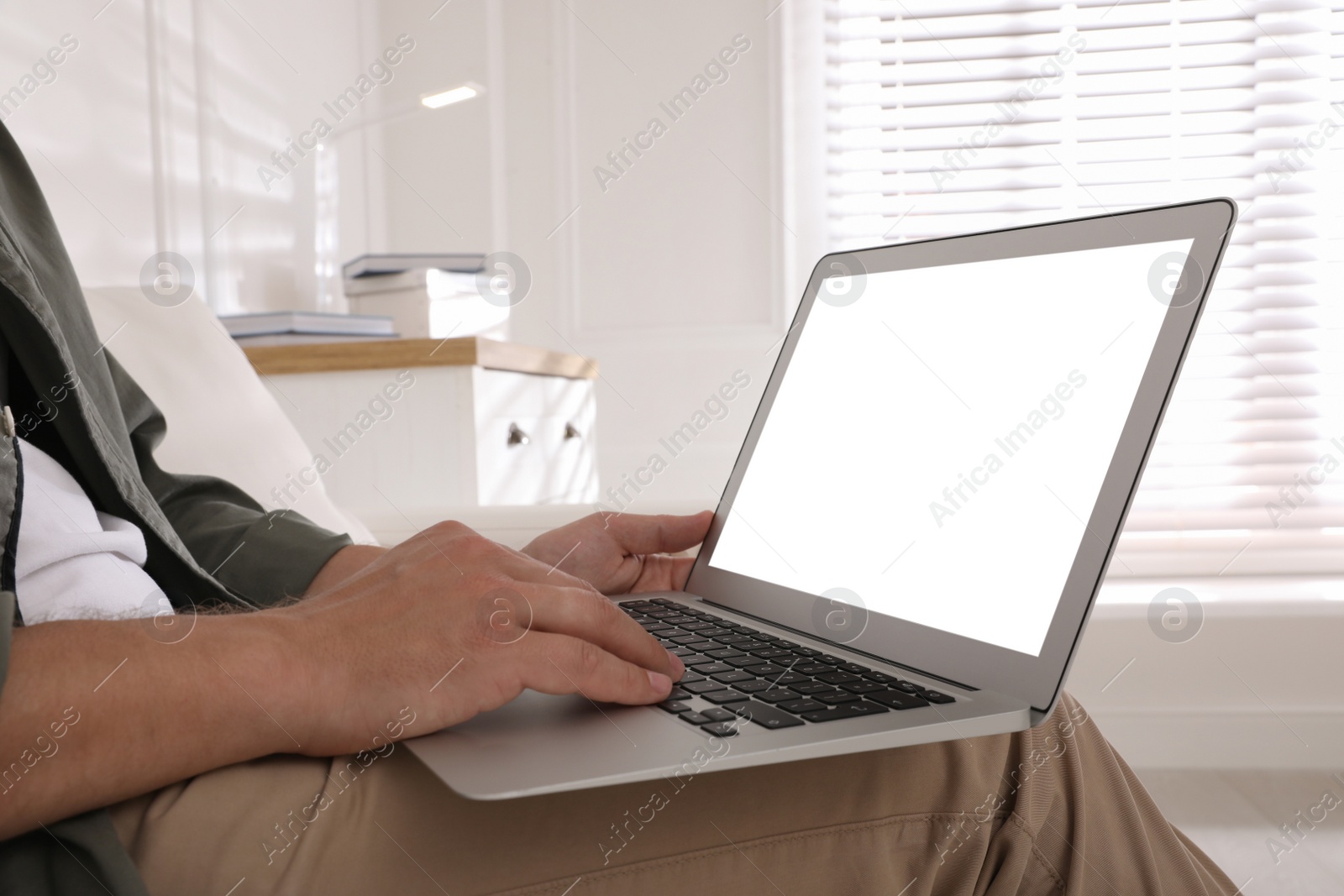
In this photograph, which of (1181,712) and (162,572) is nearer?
(162,572)

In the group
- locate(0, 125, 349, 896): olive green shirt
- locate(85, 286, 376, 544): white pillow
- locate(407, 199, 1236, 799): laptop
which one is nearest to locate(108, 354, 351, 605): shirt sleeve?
locate(0, 125, 349, 896): olive green shirt

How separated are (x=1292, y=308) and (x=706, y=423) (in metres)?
1.55

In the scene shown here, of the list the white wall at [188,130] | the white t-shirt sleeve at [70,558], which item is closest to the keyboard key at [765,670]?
the white t-shirt sleeve at [70,558]

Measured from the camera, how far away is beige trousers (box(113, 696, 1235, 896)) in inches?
16.9

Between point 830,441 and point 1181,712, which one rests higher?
point 830,441

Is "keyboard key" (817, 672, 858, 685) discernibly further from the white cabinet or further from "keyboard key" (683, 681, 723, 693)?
the white cabinet

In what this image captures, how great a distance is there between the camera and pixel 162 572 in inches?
26.4

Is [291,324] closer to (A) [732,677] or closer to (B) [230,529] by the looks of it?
(B) [230,529]

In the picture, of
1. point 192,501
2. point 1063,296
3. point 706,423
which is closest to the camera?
point 1063,296

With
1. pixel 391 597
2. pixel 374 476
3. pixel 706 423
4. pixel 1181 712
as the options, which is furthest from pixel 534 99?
pixel 391 597

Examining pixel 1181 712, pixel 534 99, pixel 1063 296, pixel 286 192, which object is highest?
pixel 534 99

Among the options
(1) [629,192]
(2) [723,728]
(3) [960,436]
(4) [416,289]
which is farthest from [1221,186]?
(2) [723,728]

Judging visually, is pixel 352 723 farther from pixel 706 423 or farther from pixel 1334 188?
pixel 1334 188

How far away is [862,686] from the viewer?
0.51 m
